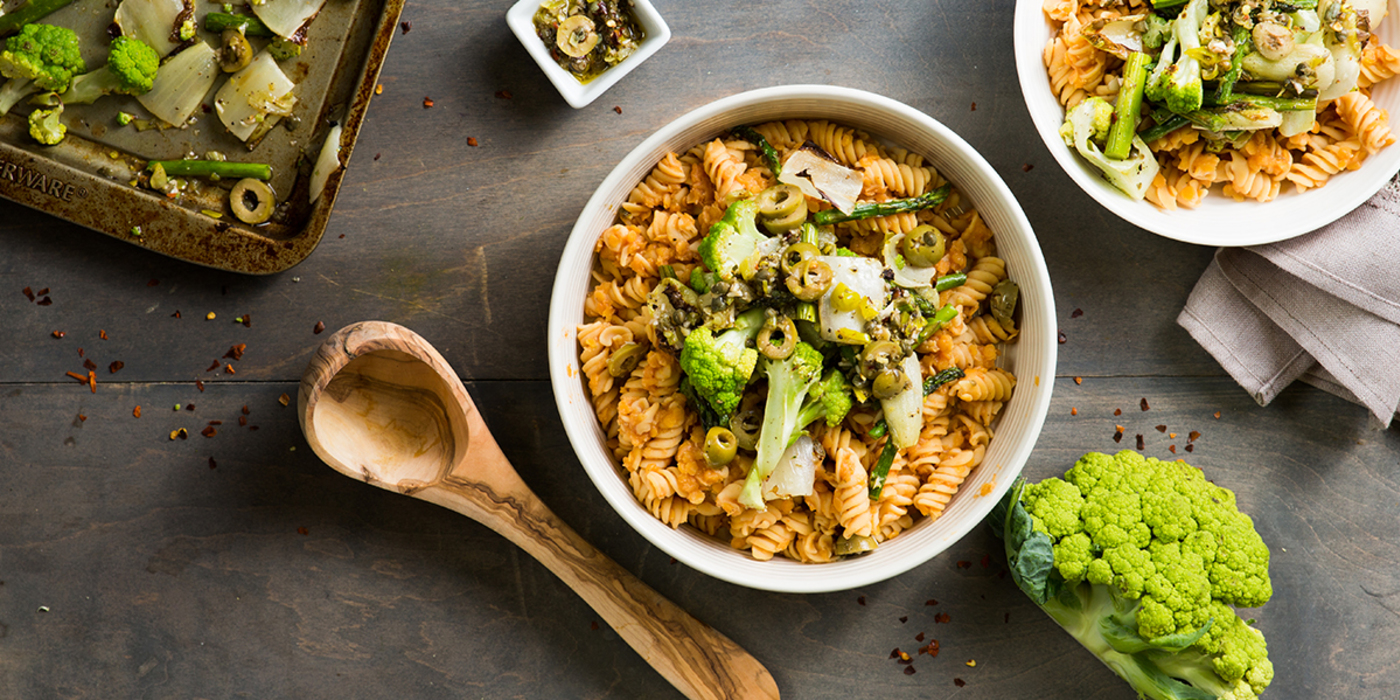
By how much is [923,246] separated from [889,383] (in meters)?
0.53

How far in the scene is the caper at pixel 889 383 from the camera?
240cm

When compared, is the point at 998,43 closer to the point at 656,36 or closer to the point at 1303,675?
the point at 656,36

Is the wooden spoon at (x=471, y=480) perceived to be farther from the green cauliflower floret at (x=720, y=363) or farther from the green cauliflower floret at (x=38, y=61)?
the green cauliflower floret at (x=38, y=61)

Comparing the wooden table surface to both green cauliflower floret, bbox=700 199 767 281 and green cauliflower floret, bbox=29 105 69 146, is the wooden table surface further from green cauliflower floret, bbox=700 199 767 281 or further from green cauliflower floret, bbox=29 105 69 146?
green cauliflower floret, bbox=700 199 767 281

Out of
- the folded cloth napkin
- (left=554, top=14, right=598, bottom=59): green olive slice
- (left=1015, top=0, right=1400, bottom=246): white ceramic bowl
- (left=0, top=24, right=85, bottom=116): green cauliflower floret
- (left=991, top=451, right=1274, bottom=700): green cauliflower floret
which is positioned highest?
(left=0, top=24, right=85, bottom=116): green cauliflower floret

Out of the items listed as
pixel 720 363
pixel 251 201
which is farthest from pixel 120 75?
pixel 720 363

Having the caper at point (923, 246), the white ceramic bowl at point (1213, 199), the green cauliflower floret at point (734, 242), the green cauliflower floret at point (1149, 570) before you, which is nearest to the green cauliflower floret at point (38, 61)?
the green cauliflower floret at point (734, 242)

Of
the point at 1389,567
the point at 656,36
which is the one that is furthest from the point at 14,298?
the point at 1389,567

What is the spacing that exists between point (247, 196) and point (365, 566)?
5.49ft

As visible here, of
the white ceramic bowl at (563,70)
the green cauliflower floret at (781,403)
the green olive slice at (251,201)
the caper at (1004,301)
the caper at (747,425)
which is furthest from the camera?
the green olive slice at (251,201)

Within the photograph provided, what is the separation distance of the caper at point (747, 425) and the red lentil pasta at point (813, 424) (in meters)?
0.08

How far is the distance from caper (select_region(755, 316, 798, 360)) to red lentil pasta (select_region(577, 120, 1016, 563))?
0.34 metres

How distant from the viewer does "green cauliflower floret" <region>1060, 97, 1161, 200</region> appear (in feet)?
8.92

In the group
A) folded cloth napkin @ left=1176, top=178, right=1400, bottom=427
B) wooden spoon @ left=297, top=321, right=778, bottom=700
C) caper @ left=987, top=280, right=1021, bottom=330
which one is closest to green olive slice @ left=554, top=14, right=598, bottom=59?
wooden spoon @ left=297, top=321, right=778, bottom=700
